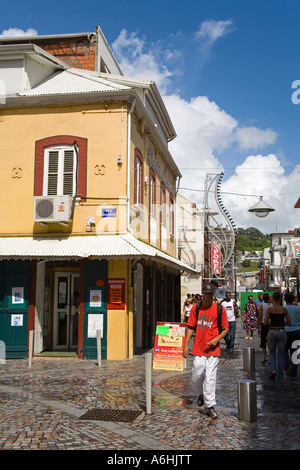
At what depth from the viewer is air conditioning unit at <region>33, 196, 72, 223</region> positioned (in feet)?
42.7

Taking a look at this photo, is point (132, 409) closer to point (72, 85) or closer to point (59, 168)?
point (59, 168)

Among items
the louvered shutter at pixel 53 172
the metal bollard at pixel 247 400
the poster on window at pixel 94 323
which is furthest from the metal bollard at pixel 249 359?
the louvered shutter at pixel 53 172

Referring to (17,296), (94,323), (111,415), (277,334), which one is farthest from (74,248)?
(111,415)

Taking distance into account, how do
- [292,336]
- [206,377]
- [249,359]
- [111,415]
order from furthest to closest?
1. [249,359]
2. [292,336]
3. [111,415]
4. [206,377]

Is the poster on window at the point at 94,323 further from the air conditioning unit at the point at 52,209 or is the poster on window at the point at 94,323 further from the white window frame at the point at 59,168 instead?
the white window frame at the point at 59,168

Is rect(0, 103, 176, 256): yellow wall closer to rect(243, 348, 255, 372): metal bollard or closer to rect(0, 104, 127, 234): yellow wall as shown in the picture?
rect(0, 104, 127, 234): yellow wall

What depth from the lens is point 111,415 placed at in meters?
7.06

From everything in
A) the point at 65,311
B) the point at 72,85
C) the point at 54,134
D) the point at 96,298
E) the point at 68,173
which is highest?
the point at 72,85

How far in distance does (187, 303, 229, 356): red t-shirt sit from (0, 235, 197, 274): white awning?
4904 mm

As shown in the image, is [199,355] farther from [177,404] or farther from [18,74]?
[18,74]

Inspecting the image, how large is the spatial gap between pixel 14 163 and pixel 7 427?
9443 millimetres

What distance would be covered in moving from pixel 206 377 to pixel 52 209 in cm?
761

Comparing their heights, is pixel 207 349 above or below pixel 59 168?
below

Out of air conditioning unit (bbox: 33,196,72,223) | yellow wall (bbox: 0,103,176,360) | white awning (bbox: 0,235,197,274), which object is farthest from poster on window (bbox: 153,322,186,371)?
air conditioning unit (bbox: 33,196,72,223)
